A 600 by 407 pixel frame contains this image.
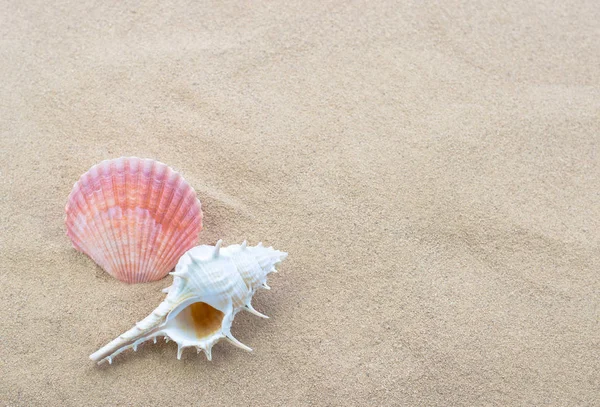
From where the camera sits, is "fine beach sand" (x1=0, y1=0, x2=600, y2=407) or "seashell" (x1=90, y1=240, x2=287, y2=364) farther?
"fine beach sand" (x1=0, y1=0, x2=600, y2=407)

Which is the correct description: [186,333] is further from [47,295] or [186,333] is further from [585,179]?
[585,179]

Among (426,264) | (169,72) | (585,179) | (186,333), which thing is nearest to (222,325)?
(186,333)

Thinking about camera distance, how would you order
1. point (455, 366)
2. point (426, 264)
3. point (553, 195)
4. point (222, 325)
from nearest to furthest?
point (222, 325), point (455, 366), point (426, 264), point (553, 195)

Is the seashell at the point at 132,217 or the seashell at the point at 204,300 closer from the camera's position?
the seashell at the point at 204,300
